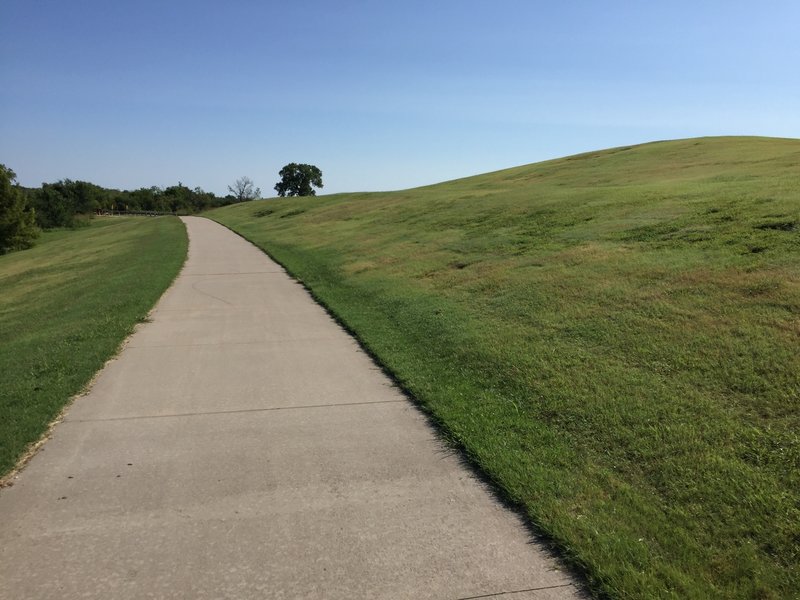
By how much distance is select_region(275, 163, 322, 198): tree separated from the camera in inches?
4975

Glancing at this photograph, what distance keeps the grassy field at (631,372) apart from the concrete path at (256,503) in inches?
17.2

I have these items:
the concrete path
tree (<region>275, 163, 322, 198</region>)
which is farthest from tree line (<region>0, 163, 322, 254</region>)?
the concrete path

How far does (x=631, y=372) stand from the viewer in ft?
19.1

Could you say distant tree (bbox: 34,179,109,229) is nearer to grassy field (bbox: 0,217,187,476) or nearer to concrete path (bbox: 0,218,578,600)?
grassy field (bbox: 0,217,187,476)

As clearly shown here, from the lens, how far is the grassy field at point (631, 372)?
335cm

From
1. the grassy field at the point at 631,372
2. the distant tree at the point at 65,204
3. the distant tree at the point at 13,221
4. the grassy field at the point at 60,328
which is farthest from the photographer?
the distant tree at the point at 65,204

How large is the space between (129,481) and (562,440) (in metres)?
3.14

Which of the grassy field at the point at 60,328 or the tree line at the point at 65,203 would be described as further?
the tree line at the point at 65,203

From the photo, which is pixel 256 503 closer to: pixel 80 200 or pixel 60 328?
pixel 60 328

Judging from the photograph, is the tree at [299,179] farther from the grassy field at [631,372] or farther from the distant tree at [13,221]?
the grassy field at [631,372]

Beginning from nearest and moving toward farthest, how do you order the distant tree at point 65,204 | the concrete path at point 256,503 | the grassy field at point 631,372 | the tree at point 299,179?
1. the concrete path at point 256,503
2. the grassy field at point 631,372
3. the distant tree at point 65,204
4. the tree at point 299,179

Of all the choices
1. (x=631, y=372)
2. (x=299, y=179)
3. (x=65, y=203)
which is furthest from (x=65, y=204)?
(x=631, y=372)

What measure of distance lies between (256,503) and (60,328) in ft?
25.3

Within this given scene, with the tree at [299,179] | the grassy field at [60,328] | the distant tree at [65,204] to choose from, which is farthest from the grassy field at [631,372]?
the tree at [299,179]
